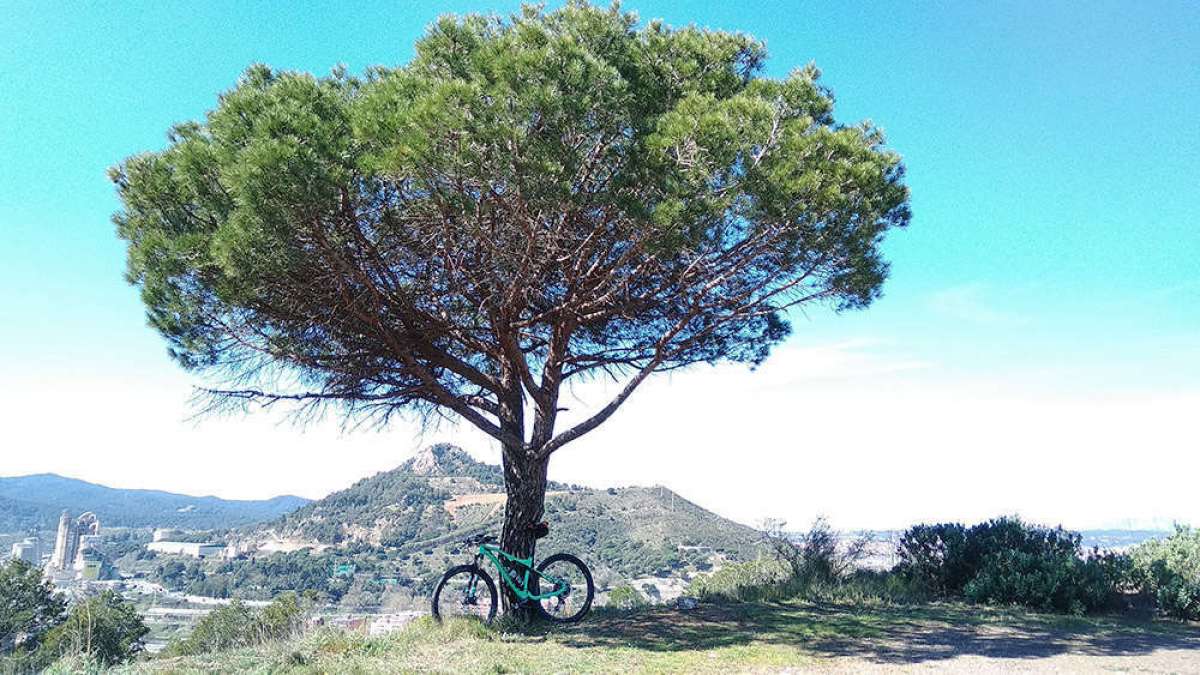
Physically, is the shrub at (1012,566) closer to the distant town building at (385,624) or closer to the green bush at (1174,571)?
the green bush at (1174,571)

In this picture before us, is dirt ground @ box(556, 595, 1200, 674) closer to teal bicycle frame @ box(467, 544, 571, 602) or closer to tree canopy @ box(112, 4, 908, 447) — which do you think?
teal bicycle frame @ box(467, 544, 571, 602)

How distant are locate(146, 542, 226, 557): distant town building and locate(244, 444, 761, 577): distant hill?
7.31 ft

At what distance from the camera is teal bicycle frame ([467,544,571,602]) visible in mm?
7516

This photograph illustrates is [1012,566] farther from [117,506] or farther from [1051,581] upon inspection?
[117,506]

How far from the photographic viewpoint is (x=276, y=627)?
23.4 feet

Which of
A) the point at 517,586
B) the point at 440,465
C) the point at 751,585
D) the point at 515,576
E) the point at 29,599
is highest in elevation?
the point at 440,465

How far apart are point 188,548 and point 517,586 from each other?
1698 inches

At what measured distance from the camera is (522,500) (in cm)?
812

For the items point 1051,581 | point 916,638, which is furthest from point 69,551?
point 1051,581

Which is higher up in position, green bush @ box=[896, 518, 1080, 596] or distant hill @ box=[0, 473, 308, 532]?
green bush @ box=[896, 518, 1080, 596]

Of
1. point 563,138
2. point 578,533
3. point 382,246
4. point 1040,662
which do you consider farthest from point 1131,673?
point 578,533

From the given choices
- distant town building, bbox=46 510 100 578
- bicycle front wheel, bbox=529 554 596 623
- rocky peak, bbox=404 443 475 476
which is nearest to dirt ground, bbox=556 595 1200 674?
bicycle front wheel, bbox=529 554 596 623

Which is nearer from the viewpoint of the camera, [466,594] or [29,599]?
[466,594]

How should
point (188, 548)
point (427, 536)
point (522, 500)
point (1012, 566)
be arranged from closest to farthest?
point (522, 500) < point (1012, 566) < point (427, 536) < point (188, 548)
